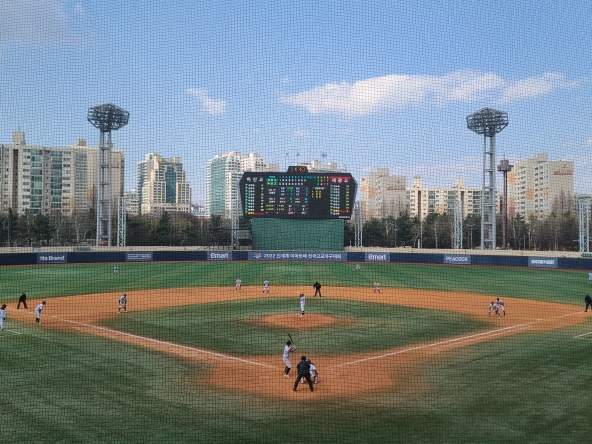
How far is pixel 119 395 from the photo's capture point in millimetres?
9562

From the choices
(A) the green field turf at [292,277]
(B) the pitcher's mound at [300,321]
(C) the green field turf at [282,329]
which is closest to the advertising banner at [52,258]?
(A) the green field turf at [292,277]

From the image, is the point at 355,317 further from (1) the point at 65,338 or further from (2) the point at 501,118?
(2) the point at 501,118

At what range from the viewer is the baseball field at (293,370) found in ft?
26.6

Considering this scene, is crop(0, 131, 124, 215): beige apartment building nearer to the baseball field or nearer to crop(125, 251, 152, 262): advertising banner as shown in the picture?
crop(125, 251, 152, 262): advertising banner

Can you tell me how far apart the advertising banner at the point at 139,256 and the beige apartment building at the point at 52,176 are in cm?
763

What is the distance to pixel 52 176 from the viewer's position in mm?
47625

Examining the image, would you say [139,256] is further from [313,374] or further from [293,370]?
[313,374]

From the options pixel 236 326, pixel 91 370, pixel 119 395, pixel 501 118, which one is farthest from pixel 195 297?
pixel 501 118

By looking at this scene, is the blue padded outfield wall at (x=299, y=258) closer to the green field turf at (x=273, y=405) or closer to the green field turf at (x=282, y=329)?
the green field turf at (x=282, y=329)

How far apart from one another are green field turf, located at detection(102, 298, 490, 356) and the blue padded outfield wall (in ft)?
65.6

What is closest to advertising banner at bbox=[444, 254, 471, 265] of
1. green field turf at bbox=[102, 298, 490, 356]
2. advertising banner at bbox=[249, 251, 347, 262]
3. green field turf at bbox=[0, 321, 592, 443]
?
advertising banner at bbox=[249, 251, 347, 262]

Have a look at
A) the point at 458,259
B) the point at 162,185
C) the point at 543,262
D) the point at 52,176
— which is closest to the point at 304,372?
the point at 458,259

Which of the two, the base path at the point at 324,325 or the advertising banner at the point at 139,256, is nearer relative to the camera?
the base path at the point at 324,325

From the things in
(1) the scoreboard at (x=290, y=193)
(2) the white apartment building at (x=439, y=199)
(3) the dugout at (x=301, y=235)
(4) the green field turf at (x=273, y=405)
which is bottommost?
(4) the green field turf at (x=273, y=405)
